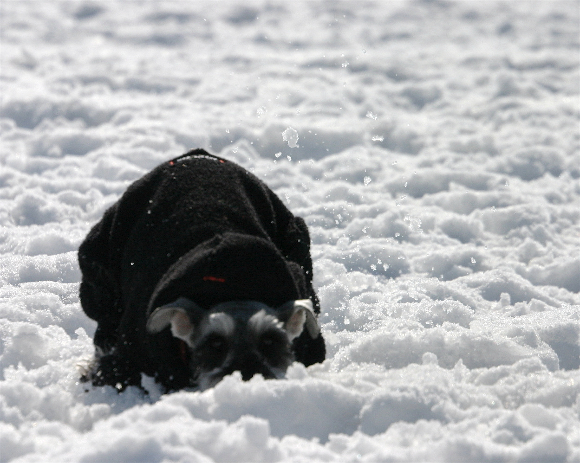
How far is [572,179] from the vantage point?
916cm

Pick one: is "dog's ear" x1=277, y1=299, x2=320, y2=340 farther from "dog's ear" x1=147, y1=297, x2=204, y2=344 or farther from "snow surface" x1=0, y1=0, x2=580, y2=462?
"dog's ear" x1=147, y1=297, x2=204, y2=344

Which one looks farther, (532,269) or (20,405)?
(532,269)

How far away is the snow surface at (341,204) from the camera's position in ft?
11.8

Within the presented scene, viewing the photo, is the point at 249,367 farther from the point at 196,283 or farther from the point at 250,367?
the point at 196,283

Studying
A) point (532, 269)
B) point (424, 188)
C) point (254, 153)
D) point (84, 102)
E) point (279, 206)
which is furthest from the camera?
point (84, 102)

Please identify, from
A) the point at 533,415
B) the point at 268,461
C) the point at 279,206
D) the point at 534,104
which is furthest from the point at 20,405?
the point at 534,104

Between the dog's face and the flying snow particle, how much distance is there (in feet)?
19.9

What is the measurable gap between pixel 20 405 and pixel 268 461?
1.51 metres

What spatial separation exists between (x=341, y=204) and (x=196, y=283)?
422 centimetres

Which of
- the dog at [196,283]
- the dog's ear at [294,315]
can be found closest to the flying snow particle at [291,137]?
the dog at [196,283]

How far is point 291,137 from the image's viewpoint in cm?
1020

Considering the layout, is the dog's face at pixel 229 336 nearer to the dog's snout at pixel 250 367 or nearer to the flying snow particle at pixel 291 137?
the dog's snout at pixel 250 367

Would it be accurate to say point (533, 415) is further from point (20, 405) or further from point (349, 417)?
point (20, 405)

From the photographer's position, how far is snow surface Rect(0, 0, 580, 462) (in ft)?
11.8
